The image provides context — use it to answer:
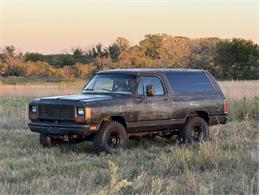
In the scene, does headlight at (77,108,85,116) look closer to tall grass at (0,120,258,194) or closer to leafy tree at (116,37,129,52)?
tall grass at (0,120,258,194)

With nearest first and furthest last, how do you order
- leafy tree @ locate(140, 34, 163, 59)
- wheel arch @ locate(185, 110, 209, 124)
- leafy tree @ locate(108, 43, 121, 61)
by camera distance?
wheel arch @ locate(185, 110, 209, 124) < leafy tree @ locate(108, 43, 121, 61) < leafy tree @ locate(140, 34, 163, 59)

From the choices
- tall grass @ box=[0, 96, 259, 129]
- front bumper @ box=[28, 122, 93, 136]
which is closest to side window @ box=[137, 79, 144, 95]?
front bumper @ box=[28, 122, 93, 136]

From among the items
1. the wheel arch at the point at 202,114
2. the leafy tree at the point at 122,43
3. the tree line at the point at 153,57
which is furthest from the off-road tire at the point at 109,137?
the leafy tree at the point at 122,43

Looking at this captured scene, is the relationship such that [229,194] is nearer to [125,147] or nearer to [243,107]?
[125,147]

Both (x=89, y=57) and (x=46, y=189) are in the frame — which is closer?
(x=46, y=189)

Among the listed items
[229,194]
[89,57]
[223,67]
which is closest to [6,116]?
[229,194]

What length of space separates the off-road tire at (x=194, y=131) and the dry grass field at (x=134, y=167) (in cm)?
33

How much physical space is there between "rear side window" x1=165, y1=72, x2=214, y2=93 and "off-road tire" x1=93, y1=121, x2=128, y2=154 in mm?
1874

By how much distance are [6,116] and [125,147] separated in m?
7.05

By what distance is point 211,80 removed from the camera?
14.2 metres

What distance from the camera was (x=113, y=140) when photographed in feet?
39.4

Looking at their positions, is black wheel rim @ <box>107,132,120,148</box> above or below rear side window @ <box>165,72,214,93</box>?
below

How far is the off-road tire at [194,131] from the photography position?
13.3 meters

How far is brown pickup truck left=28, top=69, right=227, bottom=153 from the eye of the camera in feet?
38.3
